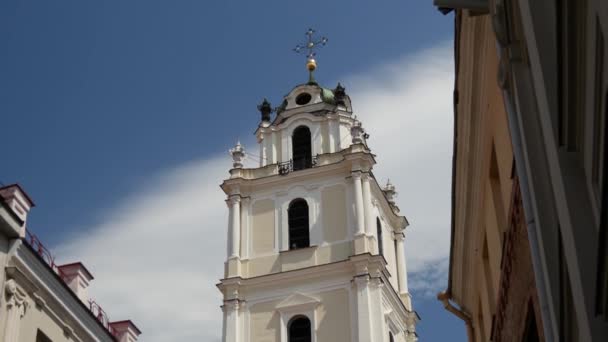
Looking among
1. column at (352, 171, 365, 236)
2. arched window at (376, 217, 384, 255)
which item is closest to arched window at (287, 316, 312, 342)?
column at (352, 171, 365, 236)

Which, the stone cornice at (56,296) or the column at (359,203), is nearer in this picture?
A: the stone cornice at (56,296)

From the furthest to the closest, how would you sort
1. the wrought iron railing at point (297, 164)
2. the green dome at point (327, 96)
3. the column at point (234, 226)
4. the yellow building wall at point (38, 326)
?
1. the green dome at point (327, 96)
2. the wrought iron railing at point (297, 164)
3. the column at point (234, 226)
4. the yellow building wall at point (38, 326)

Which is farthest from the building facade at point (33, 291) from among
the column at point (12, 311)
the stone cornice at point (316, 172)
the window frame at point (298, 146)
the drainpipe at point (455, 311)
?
the window frame at point (298, 146)

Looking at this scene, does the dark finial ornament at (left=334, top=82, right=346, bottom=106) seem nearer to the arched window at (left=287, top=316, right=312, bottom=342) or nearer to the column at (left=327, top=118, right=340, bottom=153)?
the column at (left=327, top=118, right=340, bottom=153)

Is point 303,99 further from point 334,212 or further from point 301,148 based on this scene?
point 334,212

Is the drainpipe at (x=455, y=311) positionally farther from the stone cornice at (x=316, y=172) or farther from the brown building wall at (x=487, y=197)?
the stone cornice at (x=316, y=172)

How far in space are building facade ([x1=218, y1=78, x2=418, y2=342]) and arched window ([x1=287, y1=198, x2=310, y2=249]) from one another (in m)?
0.04

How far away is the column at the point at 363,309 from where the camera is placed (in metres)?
37.3

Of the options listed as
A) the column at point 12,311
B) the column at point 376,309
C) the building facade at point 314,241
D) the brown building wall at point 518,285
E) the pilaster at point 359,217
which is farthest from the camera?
the pilaster at point 359,217

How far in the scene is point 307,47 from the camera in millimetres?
52062

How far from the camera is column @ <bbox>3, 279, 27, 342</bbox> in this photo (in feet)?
54.4

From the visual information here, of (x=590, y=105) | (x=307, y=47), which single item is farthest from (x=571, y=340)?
(x=307, y=47)

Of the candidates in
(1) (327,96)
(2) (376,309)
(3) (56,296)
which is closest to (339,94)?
(1) (327,96)

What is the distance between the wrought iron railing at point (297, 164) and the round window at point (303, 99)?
4.29m
